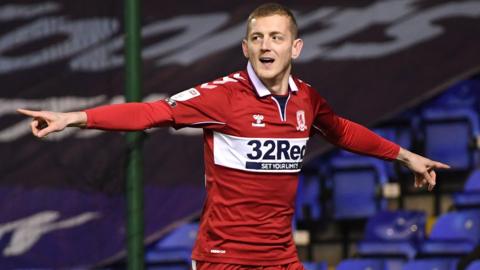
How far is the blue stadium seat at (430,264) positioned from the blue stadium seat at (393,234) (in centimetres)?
28

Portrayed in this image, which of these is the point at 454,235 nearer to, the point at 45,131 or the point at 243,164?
the point at 243,164

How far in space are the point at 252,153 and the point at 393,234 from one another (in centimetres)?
370

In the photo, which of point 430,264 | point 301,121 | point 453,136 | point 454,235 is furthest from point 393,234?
point 301,121

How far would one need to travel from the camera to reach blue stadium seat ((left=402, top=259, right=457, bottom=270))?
6.66 metres

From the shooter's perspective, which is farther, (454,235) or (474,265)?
(454,235)

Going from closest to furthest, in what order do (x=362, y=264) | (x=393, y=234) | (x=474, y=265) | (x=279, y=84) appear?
1. (x=279, y=84)
2. (x=474, y=265)
3. (x=362, y=264)
4. (x=393, y=234)

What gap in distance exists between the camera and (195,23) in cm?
721

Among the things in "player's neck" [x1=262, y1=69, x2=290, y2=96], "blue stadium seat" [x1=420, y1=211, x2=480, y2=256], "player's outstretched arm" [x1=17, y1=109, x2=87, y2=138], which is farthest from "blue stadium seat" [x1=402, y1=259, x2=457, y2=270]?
"player's outstretched arm" [x1=17, y1=109, x2=87, y2=138]

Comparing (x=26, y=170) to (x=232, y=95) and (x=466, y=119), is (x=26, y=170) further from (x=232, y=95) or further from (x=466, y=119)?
(x=466, y=119)

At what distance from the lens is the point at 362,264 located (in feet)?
22.5

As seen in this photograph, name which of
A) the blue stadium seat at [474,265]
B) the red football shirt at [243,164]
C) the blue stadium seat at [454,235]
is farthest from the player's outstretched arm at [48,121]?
the blue stadium seat at [454,235]

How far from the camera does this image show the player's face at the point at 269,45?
12.6ft

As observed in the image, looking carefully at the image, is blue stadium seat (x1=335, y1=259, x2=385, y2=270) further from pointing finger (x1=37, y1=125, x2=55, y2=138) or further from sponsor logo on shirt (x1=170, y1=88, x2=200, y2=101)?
pointing finger (x1=37, y1=125, x2=55, y2=138)

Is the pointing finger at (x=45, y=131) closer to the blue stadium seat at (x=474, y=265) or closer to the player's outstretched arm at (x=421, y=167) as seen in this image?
the player's outstretched arm at (x=421, y=167)
